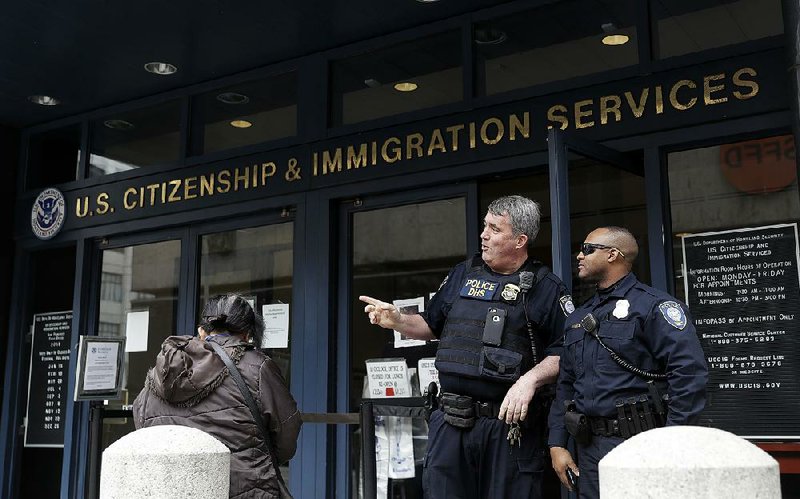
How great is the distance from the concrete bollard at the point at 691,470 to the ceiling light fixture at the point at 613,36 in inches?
134

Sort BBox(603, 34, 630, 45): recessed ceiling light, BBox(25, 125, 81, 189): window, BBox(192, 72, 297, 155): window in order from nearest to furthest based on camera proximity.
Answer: BBox(603, 34, 630, 45): recessed ceiling light → BBox(192, 72, 297, 155): window → BBox(25, 125, 81, 189): window

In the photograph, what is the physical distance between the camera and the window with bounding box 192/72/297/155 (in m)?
Answer: 6.88

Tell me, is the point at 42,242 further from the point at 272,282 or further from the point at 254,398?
the point at 254,398

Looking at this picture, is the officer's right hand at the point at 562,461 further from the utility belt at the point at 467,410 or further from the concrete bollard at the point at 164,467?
the concrete bollard at the point at 164,467

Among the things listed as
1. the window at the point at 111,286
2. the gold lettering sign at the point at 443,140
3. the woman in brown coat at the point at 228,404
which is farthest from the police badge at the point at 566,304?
the window at the point at 111,286

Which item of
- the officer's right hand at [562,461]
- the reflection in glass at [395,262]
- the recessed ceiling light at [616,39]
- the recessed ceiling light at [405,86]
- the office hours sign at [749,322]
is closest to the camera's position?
the officer's right hand at [562,461]

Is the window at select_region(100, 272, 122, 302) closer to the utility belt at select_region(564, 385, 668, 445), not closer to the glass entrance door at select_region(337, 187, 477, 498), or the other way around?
the glass entrance door at select_region(337, 187, 477, 498)

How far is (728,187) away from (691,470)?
122 inches

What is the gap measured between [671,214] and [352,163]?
2.23 meters

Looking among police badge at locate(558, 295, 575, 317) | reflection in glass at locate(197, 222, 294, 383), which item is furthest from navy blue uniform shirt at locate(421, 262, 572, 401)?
reflection in glass at locate(197, 222, 294, 383)

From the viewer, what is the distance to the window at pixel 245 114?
22.6ft

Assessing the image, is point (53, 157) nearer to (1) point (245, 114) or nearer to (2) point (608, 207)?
(1) point (245, 114)

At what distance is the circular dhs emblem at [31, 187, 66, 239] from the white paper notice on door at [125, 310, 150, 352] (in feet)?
3.51

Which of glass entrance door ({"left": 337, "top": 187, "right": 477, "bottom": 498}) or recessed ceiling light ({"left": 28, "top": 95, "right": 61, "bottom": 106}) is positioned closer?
glass entrance door ({"left": 337, "top": 187, "right": 477, "bottom": 498})
